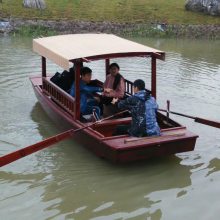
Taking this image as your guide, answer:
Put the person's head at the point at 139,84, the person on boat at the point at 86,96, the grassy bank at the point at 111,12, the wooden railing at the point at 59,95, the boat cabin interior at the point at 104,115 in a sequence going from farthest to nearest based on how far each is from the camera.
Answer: the grassy bank at the point at 111,12
the wooden railing at the point at 59,95
the person on boat at the point at 86,96
the boat cabin interior at the point at 104,115
the person's head at the point at 139,84

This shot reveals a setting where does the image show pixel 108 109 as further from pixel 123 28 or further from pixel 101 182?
pixel 123 28

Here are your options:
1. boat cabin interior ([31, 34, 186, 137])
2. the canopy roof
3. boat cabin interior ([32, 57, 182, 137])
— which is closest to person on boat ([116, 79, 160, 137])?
boat cabin interior ([32, 57, 182, 137])

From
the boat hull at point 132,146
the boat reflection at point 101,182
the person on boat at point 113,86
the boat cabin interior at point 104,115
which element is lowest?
the boat reflection at point 101,182

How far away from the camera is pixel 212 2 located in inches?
1239

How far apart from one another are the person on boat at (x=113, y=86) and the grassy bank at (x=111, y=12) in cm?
1901

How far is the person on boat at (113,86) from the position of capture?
10.2 m

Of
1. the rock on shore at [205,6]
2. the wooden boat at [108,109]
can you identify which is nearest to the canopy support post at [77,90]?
the wooden boat at [108,109]

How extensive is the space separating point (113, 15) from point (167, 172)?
22762 millimetres

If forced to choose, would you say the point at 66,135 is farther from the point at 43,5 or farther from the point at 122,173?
the point at 43,5

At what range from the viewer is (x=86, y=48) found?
31.0ft

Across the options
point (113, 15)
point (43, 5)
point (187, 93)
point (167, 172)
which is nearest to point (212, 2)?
point (113, 15)

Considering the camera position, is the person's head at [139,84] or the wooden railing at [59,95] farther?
the wooden railing at [59,95]

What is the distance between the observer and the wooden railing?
958 cm

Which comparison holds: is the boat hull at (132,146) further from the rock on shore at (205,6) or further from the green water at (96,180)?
the rock on shore at (205,6)
